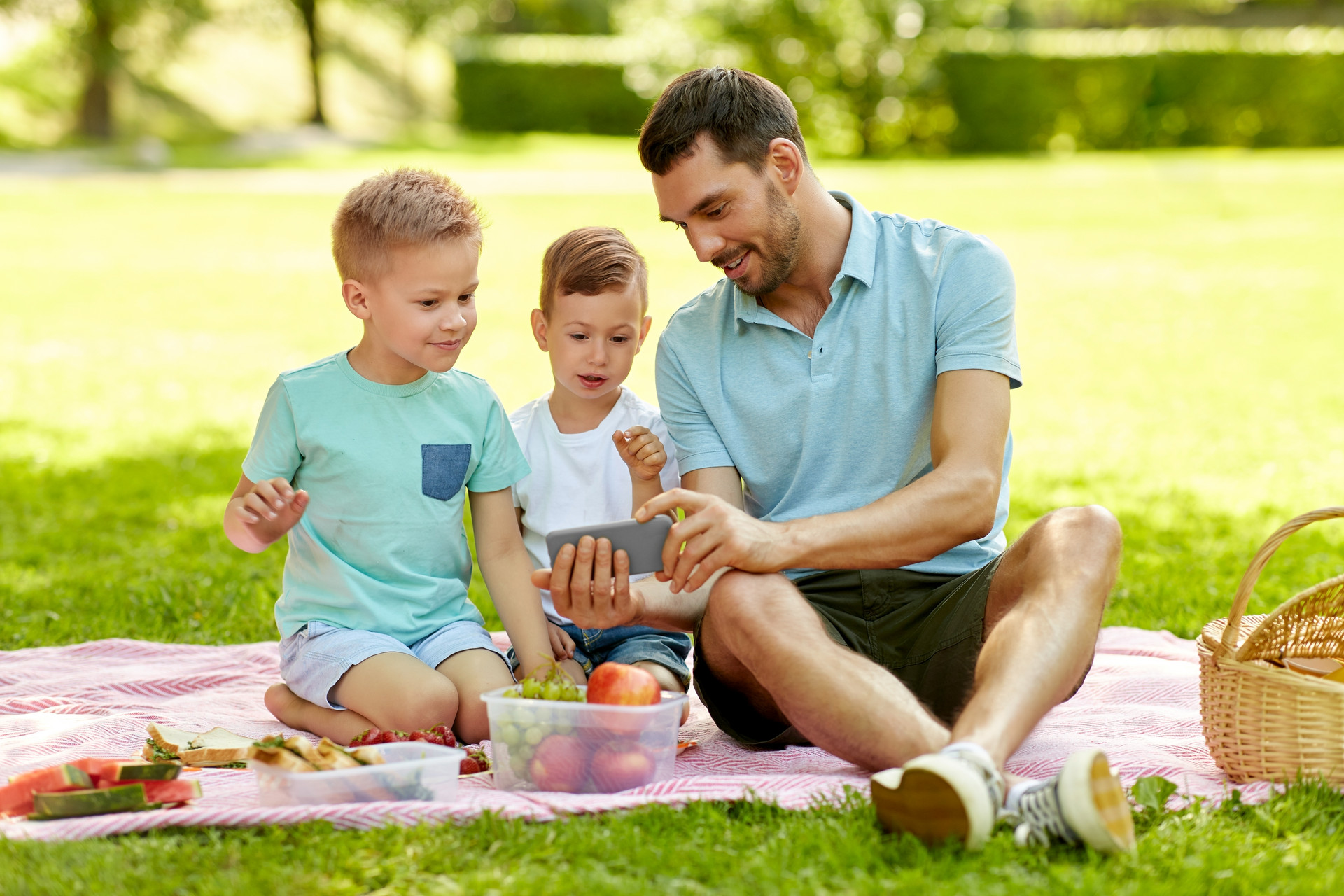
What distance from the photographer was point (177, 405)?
26.7 feet

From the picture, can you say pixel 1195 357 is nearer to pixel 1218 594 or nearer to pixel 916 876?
pixel 1218 594

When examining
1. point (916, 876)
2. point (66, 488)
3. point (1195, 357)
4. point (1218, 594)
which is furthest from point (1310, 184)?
point (916, 876)

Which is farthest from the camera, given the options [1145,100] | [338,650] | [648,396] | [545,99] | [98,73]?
[545,99]

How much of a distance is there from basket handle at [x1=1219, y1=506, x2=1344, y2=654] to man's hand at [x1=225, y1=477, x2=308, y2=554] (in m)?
2.04

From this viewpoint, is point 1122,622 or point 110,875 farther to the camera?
point 1122,622

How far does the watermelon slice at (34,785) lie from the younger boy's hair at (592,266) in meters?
1.67

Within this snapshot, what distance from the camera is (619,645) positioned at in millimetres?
3566

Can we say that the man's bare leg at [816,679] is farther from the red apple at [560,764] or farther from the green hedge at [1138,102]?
the green hedge at [1138,102]

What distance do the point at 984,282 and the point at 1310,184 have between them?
59.3 ft

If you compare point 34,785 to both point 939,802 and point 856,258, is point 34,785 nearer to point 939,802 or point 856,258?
point 939,802

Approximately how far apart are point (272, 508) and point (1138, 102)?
26.6 metres

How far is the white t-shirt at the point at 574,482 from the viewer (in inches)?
140

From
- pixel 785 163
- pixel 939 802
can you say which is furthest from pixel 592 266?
pixel 939 802

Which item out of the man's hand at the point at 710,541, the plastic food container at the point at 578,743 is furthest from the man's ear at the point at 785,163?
the plastic food container at the point at 578,743
